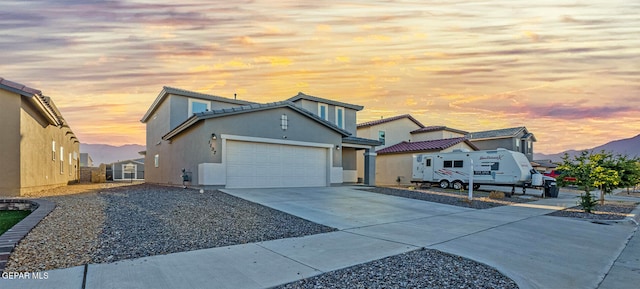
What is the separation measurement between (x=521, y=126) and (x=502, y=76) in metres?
27.4

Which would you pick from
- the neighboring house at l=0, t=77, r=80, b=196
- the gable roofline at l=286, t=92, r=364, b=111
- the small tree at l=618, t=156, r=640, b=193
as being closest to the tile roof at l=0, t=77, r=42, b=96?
the neighboring house at l=0, t=77, r=80, b=196

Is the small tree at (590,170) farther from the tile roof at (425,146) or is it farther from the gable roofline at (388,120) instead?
the gable roofline at (388,120)

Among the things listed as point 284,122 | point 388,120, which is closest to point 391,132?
point 388,120

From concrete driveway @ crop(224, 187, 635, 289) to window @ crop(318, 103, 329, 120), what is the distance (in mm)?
11345

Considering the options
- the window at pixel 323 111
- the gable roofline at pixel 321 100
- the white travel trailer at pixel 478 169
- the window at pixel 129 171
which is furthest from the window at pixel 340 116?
the window at pixel 129 171

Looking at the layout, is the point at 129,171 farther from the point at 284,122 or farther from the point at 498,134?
the point at 498,134

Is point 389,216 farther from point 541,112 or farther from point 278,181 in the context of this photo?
point 541,112

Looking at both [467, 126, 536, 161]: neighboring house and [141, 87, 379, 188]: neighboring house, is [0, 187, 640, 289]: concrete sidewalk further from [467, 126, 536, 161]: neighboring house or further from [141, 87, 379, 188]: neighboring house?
[467, 126, 536, 161]: neighboring house

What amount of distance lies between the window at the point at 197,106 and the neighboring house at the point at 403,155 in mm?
14750

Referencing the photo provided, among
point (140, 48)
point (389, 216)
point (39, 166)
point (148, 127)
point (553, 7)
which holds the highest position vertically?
point (553, 7)

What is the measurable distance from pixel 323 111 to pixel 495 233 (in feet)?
55.5

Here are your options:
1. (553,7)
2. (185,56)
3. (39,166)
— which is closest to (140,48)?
(185,56)

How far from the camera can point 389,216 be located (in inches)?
382

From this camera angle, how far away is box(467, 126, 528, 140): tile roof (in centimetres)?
3555
